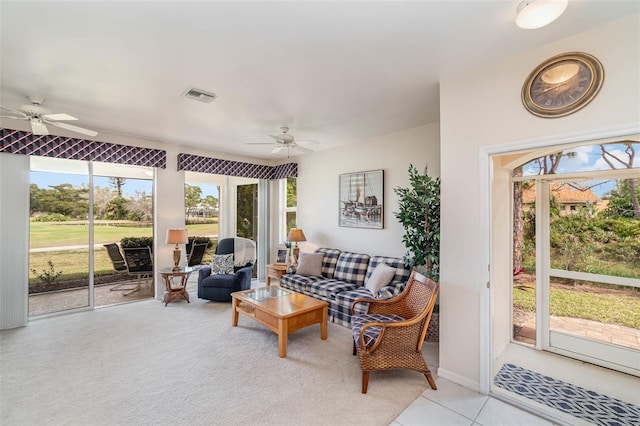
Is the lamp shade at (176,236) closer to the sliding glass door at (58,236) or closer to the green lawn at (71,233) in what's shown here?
the green lawn at (71,233)

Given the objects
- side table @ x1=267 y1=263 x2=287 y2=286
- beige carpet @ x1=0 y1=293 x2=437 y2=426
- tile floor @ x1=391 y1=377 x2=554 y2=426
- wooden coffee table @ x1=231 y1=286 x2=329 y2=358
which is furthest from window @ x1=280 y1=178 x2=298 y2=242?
tile floor @ x1=391 y1=377 x2=554 y2=426

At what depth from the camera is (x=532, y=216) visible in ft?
10.7

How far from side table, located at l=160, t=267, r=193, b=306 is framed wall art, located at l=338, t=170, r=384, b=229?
2759 millimetres

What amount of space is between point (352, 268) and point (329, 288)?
0.56 metres

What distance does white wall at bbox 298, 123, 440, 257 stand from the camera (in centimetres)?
394

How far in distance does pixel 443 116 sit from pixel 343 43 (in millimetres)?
1141

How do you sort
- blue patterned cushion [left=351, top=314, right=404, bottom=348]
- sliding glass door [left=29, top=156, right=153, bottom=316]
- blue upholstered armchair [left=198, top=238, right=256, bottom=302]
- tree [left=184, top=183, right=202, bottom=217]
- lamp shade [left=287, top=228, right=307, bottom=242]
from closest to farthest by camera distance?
blue patterned cushion [left=351, top=314, right=404, bottom=348] → sliding glass door [left=29, top=156, right=153, bottom=316] → blue upholstered armchair [left=198, top=238, right=256, bottom=302] → lamp shade [left=287, top=228, right=307, bottom=242] → tree [left=184, top=183, right=202, bottom=217]

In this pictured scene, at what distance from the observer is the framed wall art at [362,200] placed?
438 centimetres

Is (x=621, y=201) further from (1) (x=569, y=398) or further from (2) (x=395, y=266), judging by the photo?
(2) (x=395, y=266)

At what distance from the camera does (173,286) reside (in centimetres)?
466

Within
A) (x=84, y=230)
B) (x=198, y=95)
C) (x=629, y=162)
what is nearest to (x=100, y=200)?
(x=84, y=230)

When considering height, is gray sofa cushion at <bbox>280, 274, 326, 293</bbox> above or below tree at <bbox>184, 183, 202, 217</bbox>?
below

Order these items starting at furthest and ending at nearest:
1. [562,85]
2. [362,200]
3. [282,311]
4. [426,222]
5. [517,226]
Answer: [362,200] < [517,226] < [426,222] < [282,311] < [562,85]

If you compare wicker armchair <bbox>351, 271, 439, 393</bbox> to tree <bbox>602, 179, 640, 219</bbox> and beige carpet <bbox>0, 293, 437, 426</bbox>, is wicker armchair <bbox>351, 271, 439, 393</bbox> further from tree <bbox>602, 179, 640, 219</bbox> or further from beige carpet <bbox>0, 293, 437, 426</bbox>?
tree <bbox>602, 179, 640, 219</bbox>
